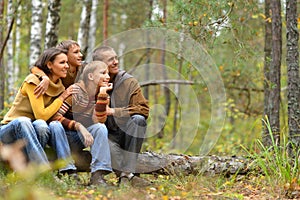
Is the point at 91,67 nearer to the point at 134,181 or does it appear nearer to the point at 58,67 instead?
the point at 58,67

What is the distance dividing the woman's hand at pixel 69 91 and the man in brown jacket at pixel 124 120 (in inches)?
14.2

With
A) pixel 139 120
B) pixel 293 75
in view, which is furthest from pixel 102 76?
pixel 293 75

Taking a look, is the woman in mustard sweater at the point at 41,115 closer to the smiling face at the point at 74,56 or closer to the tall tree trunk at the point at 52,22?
the smiling face at the point at 74,56

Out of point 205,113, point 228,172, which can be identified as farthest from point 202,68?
point 205,113

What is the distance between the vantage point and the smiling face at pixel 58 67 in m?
5.16

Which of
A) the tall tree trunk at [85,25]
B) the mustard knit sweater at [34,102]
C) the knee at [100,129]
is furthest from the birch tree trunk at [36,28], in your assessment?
the knee at [100,129]

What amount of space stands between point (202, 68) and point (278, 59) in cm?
108

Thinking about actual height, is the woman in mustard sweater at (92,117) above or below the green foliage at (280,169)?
above

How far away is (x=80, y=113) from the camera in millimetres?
5176

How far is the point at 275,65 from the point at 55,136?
325cm

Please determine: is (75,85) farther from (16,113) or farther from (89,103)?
(16,113)

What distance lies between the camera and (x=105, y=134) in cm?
508

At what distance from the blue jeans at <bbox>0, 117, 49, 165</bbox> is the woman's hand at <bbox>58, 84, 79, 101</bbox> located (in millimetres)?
373

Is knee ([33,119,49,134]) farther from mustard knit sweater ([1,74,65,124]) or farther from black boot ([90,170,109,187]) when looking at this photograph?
black boot ([90,170,109,187])
